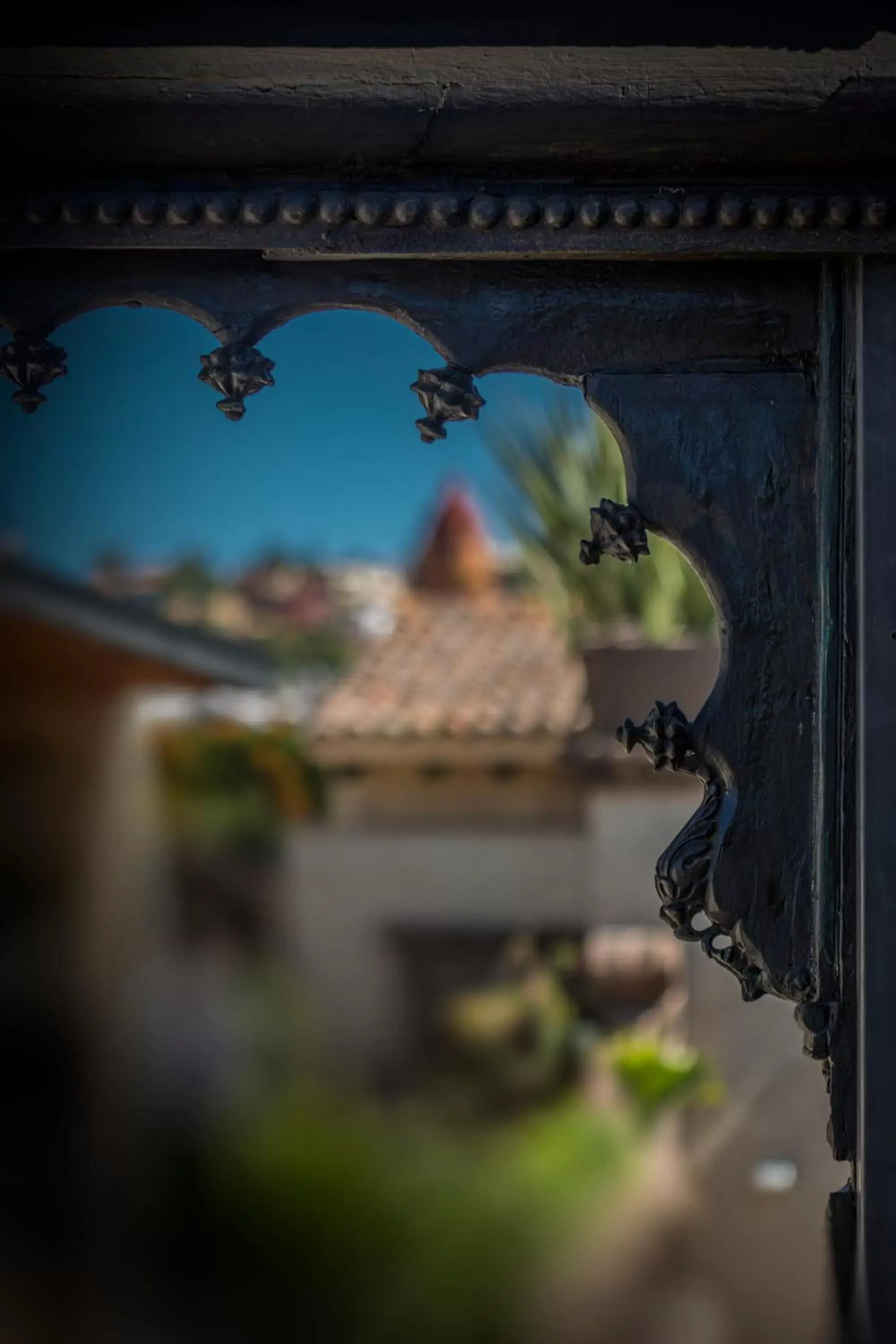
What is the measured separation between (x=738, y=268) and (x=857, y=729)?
379 millimetres

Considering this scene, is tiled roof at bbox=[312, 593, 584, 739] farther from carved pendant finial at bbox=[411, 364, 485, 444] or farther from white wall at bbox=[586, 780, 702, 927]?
carved pendant finial at bbox=[411, 364, 485, 444]

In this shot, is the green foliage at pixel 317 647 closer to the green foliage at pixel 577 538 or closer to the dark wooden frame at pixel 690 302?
the green foliage at pixel 577 538

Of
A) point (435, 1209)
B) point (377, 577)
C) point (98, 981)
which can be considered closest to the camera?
point (435, 1209)

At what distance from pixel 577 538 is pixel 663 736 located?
16.8 feet

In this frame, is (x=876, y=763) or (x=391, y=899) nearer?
(x=876, y=763)

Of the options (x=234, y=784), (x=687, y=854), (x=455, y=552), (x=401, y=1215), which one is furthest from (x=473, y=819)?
(x=687, y=854)

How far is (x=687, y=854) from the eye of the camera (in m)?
1.10

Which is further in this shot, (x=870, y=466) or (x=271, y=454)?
(x=271, y=454)

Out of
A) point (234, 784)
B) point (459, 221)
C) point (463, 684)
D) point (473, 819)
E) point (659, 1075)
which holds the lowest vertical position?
point (659, 1075)

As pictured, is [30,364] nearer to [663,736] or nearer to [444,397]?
[444,397]

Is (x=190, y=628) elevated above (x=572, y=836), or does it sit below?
above

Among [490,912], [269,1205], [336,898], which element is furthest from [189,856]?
[269,1205]

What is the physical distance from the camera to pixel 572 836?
28.3 ft

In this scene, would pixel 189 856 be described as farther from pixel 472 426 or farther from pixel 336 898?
pixel 472 426
